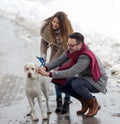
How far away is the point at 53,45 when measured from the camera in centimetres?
762

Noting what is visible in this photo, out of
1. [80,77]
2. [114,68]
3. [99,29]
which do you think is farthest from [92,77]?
[99,29]

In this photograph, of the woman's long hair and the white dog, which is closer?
the white dog

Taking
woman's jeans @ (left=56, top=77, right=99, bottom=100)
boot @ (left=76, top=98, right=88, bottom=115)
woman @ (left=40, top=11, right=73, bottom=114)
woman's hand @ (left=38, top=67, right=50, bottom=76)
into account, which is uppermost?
woman @ (left=40, top=11, right=73, bottom=114)

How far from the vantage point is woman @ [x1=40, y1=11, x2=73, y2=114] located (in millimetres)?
7375

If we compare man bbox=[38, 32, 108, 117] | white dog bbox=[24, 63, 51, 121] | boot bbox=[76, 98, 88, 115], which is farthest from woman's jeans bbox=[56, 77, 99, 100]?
white dog bbox=[24, 63, 51, 121]

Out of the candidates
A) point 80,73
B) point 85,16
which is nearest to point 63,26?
point 80,73

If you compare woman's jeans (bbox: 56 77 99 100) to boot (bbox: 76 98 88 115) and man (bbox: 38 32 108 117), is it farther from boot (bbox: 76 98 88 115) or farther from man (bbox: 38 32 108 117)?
boot (bbox: 76 98 88 115)

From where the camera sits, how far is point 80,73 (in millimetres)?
7043

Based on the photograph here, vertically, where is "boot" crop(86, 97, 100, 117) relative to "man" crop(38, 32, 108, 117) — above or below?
below

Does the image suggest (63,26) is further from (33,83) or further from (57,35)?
(33,83)

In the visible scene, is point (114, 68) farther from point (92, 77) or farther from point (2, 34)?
point (2, 34)

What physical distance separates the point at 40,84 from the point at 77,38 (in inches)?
38.1

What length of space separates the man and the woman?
352 mm

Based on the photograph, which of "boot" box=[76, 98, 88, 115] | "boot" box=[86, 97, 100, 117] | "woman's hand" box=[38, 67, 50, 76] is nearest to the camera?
"woman's hand" box=[38, 67, 50, 76]
